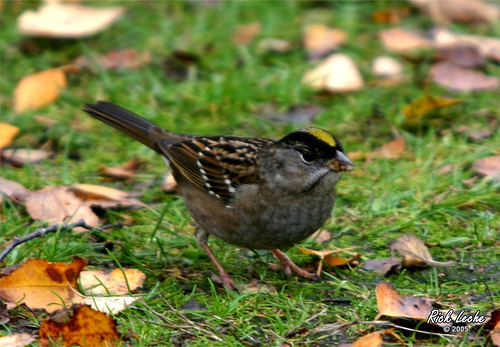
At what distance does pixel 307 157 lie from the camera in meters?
3.62

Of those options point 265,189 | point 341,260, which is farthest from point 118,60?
point 341,260

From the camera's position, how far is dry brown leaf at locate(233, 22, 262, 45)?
6711 millimetres

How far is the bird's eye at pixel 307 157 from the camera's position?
361 centimetres

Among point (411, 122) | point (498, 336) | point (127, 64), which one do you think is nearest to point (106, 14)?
point (127, 64)

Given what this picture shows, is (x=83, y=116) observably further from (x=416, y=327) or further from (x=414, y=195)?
(x=416, y=327)

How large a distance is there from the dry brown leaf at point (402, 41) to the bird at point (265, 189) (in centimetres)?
279

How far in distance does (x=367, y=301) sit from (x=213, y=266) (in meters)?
0.86

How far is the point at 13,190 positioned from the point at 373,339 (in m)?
2.40

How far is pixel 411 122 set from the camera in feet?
17.0

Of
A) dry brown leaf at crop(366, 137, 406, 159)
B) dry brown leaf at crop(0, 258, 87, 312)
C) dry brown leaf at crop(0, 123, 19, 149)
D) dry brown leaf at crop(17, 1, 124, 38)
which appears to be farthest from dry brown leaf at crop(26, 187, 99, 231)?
dry brown leaf at crop(17, 1, 124, 38)

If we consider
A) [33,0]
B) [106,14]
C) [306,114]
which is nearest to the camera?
[306,114]

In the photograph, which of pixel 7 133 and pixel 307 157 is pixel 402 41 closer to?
pixel 307 157

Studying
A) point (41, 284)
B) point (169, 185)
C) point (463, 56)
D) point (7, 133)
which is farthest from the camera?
point (463, 56)

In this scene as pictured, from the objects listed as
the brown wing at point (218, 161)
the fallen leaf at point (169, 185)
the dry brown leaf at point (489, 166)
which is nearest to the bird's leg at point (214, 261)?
the brown wing at point (218, 161)
